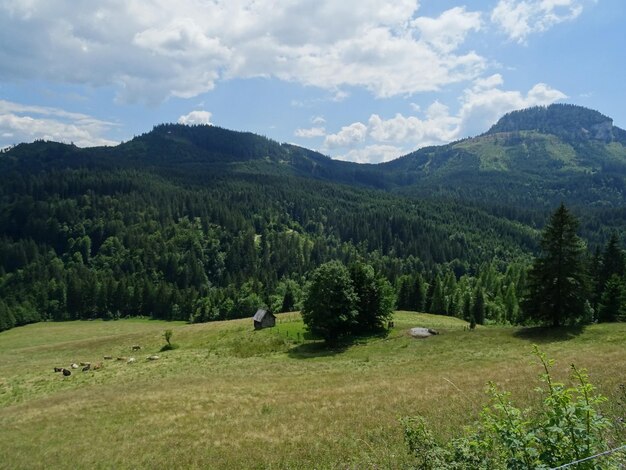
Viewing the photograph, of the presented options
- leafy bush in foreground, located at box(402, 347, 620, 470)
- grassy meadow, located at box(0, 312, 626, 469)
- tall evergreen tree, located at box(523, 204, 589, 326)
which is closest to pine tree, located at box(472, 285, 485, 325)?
grassy meadow, located at box(0, 312, 626, 469)

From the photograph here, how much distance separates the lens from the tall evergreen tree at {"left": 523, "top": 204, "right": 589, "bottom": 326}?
1889 inches

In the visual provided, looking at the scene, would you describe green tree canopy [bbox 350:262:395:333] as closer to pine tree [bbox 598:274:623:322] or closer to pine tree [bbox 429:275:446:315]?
pine tree [bbox 598:274:623:322]

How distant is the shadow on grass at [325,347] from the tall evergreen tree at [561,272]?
2347 centimetres

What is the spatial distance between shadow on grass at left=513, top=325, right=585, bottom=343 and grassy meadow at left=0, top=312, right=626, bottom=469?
0.64 feet

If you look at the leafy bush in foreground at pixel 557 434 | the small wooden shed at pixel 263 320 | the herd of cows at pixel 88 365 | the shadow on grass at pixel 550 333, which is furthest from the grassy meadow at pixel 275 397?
the small wooden shed at pixel 263 320

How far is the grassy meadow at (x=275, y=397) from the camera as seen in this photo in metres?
18.6

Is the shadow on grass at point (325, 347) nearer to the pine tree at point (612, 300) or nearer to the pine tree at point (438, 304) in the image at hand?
the pine tree at point (612, 300)

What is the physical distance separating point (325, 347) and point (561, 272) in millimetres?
33253

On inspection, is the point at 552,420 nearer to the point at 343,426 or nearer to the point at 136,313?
the point at 343,426

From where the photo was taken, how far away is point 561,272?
48.3 m

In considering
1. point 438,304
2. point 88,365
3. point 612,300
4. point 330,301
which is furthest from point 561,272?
point 88,365

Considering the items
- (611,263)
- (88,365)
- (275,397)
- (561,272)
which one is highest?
(561,272)

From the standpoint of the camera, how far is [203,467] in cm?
1758

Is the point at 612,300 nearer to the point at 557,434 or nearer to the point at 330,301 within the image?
the point at 330,301
